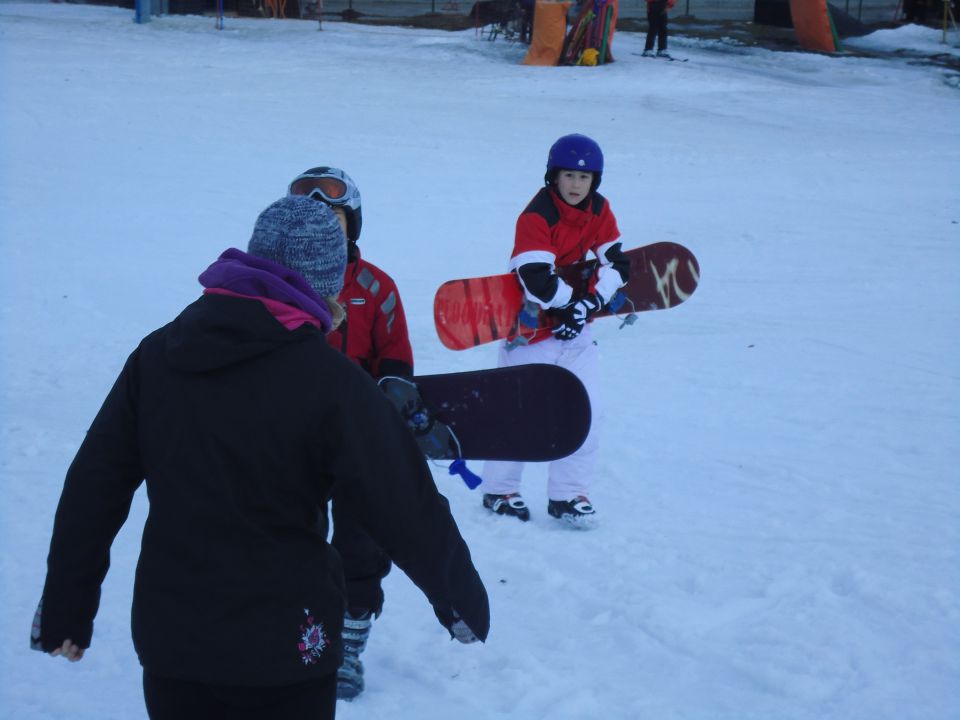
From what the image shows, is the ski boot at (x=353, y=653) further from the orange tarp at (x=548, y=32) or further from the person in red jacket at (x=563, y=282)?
the orange tarp at (x=548, y=32)

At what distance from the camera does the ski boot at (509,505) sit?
4.39 metres

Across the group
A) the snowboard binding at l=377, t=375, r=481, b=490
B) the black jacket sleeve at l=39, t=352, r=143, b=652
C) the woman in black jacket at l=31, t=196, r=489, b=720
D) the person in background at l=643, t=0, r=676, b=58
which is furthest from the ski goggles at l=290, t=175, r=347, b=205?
the person in background at l=643, t=0, r=676, b=58

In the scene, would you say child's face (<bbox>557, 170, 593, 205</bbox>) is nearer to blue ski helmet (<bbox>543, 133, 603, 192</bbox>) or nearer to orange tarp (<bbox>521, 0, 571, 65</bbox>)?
blue ski helmet (<bbox>543, 133, 603, 192</bbox>)

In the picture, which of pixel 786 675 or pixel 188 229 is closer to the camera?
pixel 786 675

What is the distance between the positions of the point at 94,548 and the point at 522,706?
5.41 ft

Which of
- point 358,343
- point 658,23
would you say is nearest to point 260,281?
point 358,343

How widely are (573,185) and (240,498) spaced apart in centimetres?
258

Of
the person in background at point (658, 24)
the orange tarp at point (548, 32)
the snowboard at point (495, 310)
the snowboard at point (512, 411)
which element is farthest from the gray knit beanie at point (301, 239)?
the person in background at point (658, 24)

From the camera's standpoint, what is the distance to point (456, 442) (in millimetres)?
3178

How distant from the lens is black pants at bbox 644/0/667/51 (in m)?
16.3

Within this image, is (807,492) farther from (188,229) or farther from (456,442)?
(188,229)

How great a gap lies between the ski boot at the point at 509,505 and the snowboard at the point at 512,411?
1.14 m

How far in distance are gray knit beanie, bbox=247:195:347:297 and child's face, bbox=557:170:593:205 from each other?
7.12ft

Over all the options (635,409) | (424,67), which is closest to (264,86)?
(424,67)
